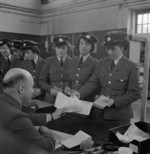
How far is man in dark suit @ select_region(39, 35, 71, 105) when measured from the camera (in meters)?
2.48

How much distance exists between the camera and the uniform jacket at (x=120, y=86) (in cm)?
180

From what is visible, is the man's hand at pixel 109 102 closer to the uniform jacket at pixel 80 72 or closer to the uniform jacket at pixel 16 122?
the uniform jacket at pixel 80 72

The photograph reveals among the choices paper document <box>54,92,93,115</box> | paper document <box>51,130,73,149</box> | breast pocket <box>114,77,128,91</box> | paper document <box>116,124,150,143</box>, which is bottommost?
paper document <box>51,130,73,149</box>

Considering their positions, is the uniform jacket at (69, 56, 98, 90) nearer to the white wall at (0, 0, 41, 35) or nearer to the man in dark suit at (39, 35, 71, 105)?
the man in dark suit at (39, 35, 71, 105)

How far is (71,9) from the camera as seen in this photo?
3082 millimetres

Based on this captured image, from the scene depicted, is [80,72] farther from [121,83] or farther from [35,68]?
[35,68]

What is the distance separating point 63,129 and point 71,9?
1.99 meters

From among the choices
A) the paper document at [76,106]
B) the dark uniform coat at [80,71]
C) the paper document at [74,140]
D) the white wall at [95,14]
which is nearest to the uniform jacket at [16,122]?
the paper document at [74,140]

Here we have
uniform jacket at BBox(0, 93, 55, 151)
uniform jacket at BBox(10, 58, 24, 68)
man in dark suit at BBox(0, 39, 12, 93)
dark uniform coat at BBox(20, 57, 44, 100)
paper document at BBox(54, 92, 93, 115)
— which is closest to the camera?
uniform jacket at BBox(0, 93, 55, 151)

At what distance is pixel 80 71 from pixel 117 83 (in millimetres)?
506

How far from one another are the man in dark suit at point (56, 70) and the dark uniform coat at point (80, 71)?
135 millimetres

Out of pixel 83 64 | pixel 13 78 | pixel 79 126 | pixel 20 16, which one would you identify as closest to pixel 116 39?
pixel 83 64

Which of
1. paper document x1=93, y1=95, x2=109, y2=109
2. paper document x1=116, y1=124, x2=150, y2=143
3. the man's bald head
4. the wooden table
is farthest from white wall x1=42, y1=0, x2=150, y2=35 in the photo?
the man's bald head

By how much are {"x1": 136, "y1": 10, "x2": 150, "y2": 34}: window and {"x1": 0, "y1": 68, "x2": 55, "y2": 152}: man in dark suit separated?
7.99ft
